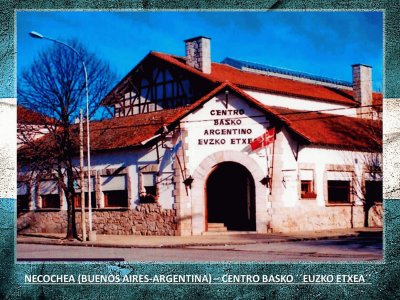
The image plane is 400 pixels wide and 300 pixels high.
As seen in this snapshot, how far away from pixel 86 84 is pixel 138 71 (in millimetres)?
4906

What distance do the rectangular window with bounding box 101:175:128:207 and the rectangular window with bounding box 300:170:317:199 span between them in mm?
5721

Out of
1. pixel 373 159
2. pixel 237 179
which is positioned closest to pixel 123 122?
pixel 237 179

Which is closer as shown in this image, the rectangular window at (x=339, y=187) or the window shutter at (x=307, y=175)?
the rectangular window at (x=339, y=187)

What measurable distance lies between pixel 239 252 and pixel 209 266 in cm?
483

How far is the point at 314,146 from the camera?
1958 centimetres

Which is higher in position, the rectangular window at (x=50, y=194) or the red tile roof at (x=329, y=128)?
the red tile roof at (x=329, y=128)

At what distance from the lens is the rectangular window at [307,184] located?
62.7 feet

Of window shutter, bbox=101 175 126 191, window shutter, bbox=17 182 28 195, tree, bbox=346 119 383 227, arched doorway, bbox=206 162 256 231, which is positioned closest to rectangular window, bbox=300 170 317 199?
arched doorway, bbox=206 162 256 231

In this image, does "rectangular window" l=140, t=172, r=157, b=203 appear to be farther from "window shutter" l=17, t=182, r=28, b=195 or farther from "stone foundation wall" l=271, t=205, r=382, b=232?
"stone foundation wall" l=271, t=205, r=382, b=232

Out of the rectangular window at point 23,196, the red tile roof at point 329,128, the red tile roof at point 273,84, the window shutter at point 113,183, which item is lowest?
the rectangular window at point 23,196

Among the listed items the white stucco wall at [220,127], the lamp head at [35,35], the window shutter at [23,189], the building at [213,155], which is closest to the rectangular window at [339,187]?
the building at [213,155]

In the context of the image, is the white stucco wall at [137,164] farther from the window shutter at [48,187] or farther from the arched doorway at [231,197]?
the window shutter at [48,187]

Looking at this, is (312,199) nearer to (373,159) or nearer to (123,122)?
(373,159)

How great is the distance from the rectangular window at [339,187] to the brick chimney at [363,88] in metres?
1.79
